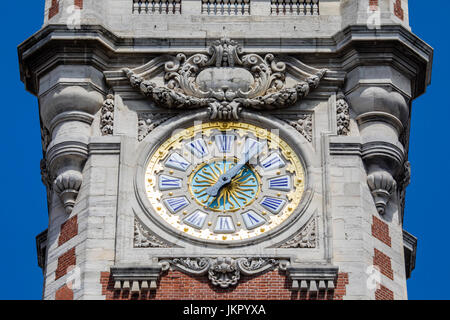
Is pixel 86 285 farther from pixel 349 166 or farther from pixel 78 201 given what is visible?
pixel 349 166

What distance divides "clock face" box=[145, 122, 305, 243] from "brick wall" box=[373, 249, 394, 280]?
1589 millimetres

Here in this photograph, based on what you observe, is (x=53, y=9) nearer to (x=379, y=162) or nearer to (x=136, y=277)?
(x=136, y=277)

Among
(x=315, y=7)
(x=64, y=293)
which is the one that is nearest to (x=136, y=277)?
(x=64, y=293)

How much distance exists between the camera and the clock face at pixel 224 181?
1847 inches

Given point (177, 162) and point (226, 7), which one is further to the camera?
point (226, 7)

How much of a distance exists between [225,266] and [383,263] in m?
2.54

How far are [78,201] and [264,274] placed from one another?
3.37 metres

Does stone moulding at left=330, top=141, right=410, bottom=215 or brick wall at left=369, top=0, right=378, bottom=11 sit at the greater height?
brick wall at left=369, top=0, right=378, bottom=11

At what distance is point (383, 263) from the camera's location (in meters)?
46.5

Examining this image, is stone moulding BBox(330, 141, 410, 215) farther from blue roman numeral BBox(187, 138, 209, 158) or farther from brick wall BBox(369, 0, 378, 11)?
brick wall BBox(369, 0, 378, 11)

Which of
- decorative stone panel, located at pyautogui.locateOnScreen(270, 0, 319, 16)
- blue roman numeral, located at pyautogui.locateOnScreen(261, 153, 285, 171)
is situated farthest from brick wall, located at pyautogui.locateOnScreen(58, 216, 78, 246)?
decorative stone panel, located at pyautogui.locateOnScreen(270, 0, 319, 16)

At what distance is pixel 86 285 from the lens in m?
46.0

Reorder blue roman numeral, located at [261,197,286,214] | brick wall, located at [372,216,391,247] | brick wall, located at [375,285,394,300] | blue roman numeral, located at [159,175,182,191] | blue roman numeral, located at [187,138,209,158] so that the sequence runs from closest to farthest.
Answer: brick wall, located at [375,285,394,300]
brick wall, located at [372,216,391,247]
blue roman numeral, located at [261,197,286,214]
blue roman numeral, located at [159,175,182,191]
blue roman numeral, located at [187,138,209,158]

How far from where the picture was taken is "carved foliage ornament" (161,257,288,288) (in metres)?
46.0
